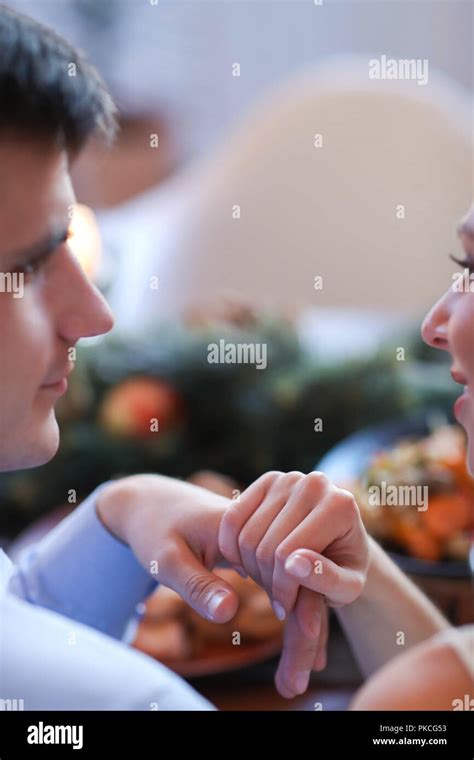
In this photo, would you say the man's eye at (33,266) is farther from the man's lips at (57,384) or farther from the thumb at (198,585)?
the thumb at (198,585)

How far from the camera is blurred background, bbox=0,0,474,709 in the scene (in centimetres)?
87

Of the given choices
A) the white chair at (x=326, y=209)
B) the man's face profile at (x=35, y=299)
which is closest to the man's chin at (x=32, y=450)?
the man's face profile at (x=35, y=299)

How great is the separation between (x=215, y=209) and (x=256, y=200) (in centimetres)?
9

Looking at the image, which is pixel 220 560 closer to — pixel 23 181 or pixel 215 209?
pixel 23 181

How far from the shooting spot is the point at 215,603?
1.47 feet

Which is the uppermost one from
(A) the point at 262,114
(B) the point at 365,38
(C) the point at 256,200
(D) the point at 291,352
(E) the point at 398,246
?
(B) the point at 365,38

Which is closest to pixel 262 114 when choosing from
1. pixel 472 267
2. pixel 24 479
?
pixel 24 479

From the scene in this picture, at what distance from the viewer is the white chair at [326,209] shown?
1.78 m

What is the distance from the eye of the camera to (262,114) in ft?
6.63

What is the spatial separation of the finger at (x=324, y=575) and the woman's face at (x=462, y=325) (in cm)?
10

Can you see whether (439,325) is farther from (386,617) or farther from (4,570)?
(4,570)

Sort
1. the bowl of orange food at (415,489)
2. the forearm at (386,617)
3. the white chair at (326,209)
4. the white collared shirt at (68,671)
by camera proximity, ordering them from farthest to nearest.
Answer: the white chair at (326,209) < the bowl of orange food at (415,489) < the forearm at (386,617) < the white collared shirt at (68,671)

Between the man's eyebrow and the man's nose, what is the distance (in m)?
0.01

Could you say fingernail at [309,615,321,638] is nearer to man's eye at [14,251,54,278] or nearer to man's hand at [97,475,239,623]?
man's hand at [97,475,239,623]
